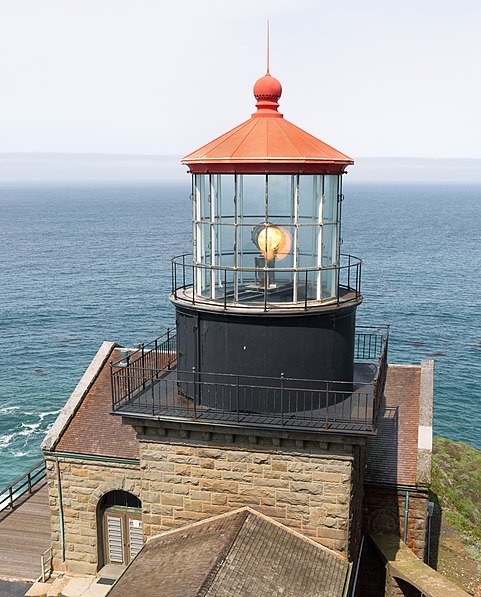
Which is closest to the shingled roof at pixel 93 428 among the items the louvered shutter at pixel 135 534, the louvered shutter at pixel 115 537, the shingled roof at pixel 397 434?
→ the louvered shutter at pixel 135 534

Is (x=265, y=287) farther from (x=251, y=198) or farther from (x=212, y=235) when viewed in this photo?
(x=251, y=198)

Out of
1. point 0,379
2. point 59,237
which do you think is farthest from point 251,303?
point 59,237

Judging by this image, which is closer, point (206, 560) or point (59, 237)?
point (206, 560)

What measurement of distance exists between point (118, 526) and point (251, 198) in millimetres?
9642

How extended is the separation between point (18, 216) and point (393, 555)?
15972 cm

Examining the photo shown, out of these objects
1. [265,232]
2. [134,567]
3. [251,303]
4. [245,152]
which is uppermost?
[245,152]

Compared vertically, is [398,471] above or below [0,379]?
above

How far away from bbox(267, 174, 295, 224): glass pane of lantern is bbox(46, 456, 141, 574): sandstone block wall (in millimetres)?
8192

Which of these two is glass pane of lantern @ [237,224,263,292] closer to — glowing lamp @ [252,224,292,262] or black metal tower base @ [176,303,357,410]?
glowing lamp @ [252,224,292,262]

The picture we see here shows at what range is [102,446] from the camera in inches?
638

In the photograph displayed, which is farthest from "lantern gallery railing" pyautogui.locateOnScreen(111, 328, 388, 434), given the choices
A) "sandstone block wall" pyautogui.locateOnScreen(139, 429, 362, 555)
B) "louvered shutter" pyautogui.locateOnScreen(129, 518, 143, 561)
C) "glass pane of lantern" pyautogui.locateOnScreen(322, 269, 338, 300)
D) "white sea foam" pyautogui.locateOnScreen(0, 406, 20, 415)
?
"white sea foam" pyautogui.locateOnScreen(0, 406, 20, 415)

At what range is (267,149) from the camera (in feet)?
36.8

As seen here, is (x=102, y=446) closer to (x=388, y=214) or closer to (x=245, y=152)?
(x=245, y=152)

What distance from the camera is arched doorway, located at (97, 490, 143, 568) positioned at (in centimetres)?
1614
